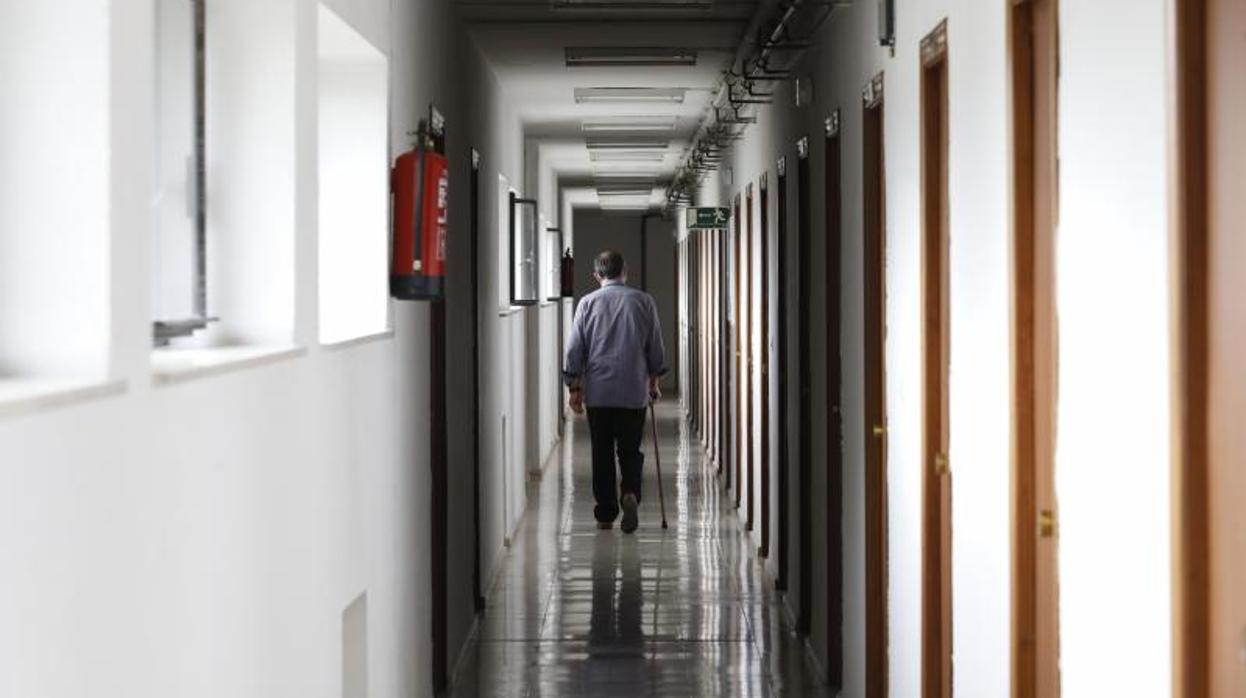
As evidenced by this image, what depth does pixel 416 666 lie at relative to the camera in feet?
20.0

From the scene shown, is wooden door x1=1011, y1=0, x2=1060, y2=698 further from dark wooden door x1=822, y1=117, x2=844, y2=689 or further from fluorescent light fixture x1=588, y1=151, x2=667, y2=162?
fluorescent light fixture x1=588, y1=151, x2=667, y2=162

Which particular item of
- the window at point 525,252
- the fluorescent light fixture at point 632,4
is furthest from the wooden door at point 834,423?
the window at point 525,252

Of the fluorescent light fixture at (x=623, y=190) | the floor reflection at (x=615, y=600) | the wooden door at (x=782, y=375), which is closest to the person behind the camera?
the floor reflection at (x=615, y=600)

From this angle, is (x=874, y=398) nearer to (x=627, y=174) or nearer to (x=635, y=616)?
(x=635, y=616)

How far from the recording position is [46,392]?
234 centimetres

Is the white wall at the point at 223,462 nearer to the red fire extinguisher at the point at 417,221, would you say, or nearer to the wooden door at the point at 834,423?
the red fire extinguisher at the point at 417,221

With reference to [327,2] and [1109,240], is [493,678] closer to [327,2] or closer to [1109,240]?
[327,2]

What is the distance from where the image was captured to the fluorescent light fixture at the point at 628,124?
1366cm

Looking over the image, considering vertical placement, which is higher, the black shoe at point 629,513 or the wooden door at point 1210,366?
the wooden door at point 1210,366

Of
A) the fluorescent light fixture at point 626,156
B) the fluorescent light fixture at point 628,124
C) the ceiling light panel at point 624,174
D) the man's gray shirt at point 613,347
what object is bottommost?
the man's gray shirt at point 613,347

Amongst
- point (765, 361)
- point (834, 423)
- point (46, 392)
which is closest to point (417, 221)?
point (834, 423)

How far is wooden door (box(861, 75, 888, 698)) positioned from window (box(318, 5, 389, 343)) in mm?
1722

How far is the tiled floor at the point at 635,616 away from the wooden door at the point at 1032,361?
303cm

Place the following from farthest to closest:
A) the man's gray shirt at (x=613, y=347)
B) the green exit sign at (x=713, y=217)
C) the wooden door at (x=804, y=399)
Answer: the green exit sign at (x=713, y=217) < the man's gray shirt at (x=613, y=347) < the wooden door at (x=804, y=399)
